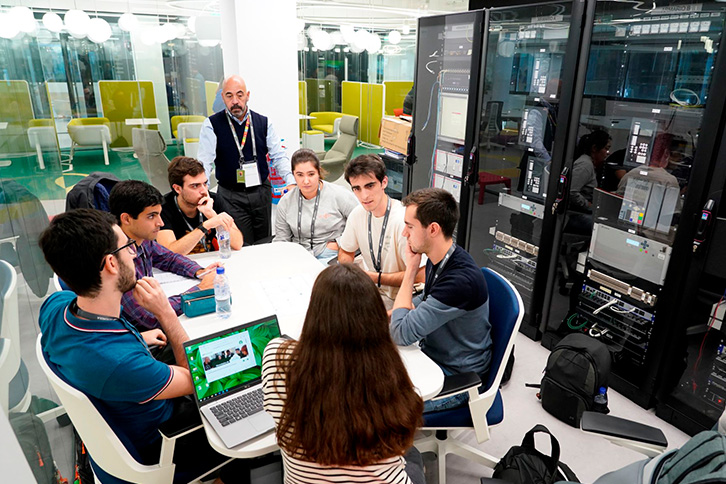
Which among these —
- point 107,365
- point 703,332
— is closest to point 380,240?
point 107,365

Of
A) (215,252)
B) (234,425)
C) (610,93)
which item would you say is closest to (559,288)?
(610,93)

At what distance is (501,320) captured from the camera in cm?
214

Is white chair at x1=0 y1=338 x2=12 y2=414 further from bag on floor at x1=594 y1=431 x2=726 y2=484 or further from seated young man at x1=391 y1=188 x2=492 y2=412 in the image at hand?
bag on floor at x1=594 y1=431 x2=726 y2=484

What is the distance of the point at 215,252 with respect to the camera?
123 inches

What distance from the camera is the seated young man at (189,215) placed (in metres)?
2.95

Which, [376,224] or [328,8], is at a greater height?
[328,8]

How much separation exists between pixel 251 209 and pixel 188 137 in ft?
6.18

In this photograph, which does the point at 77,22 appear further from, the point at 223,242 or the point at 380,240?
the point at 380,240

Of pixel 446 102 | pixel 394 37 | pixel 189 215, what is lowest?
pixel 189 215

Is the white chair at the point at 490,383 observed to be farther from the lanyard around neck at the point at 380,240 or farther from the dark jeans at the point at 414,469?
the lanyard around neck at the point at 380,240

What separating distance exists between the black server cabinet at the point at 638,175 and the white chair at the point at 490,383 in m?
1.23

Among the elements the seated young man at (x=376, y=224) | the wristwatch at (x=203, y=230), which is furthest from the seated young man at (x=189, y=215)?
the seated young man at (x=376, y=224)

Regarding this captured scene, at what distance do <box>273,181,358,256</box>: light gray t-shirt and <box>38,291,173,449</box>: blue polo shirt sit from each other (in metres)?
1.84

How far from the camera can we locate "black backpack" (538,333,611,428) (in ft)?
9.14
